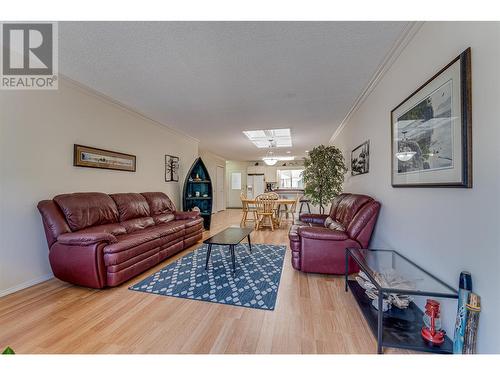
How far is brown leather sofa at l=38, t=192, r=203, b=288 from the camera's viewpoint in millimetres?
2283

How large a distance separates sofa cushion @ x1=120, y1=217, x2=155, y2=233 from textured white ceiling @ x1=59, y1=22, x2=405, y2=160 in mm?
1929

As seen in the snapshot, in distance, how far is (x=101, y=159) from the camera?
3311 millimetres

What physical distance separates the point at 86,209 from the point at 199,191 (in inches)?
118

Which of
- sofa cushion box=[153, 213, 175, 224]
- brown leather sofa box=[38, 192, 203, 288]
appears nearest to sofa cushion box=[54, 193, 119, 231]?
brown leather sofa box=[38, 192, 203, 288]

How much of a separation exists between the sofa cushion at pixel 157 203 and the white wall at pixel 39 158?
0.50 meters

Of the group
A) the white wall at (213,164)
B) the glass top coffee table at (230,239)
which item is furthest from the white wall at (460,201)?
the white wall at (213,164)

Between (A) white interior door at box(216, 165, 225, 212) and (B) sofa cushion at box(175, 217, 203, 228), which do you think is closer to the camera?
(B) sofa cushion at box(175, 217, 203, 228)

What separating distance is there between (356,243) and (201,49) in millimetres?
2701

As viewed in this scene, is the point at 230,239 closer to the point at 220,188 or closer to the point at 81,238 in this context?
the point at 81,238

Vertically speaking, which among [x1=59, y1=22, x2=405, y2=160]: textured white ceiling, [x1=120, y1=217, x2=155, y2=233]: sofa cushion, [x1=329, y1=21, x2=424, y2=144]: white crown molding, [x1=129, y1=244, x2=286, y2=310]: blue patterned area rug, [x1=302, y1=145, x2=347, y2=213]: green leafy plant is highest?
[x1=59, y1=22, x2=405, y2=160]: textured white ceiling

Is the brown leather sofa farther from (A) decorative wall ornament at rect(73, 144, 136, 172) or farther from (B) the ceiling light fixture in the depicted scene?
(B) the ceiling light fixture

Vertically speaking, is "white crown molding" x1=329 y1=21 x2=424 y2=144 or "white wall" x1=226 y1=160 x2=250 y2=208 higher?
"white crown molding" x1=329 y1=21 x2=424 y2=144

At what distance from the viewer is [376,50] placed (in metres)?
2.18
